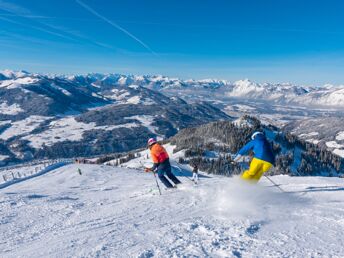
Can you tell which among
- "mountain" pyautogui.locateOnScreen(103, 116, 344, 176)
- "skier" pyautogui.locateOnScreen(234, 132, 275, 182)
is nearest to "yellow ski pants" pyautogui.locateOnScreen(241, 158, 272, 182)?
"skier" pyautogui.locateOnScreen(234, 132, 275, 182)

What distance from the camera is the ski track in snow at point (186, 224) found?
31.7ft

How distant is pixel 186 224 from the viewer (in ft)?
38.4

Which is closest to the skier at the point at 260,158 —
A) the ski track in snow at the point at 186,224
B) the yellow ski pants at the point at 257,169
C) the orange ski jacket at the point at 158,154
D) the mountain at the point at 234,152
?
the yellow ski pants at the point at 257,169

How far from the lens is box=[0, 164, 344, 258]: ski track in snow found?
31.7ft

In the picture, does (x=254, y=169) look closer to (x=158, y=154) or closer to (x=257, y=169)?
(x=257, y=169)

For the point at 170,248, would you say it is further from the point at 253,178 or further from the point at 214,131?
the point at 214,131

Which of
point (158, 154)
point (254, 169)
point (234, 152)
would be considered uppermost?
point (158, 154)

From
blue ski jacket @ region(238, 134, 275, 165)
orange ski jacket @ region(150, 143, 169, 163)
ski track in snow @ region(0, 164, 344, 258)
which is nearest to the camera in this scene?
ski track in snow @ region(0, 164, 344, 258)

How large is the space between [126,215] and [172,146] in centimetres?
14173

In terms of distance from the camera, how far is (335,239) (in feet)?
33.3

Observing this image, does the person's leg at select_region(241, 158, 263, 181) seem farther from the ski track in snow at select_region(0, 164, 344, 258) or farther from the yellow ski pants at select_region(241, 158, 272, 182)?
the ski track in snow at select_region(0, 164, 344, 258)

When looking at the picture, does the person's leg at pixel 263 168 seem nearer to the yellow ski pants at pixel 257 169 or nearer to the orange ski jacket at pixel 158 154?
the yellow ski pants at pixel 257 169

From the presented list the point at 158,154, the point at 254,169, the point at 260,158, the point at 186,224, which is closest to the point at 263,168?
the point at 254,169

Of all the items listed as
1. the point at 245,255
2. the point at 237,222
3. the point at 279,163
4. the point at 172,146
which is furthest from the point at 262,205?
the point at 172,146
